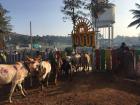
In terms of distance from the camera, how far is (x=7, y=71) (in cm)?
1219

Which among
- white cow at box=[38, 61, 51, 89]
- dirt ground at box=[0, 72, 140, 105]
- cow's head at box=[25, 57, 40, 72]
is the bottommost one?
dirt ground at box=[0, 72, 140, 105]

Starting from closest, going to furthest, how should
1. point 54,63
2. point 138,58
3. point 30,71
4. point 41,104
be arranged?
point 41,104, point 30,71, point 54,63, point 138,58

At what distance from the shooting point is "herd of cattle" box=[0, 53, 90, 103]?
1229 centimetres

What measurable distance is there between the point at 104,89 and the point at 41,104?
10.6 feet

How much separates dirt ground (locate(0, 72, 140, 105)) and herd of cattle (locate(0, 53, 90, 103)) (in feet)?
1.85

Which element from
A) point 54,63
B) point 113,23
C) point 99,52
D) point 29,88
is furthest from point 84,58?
point 113,23

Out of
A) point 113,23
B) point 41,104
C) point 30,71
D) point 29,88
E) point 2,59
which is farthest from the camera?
point 113,23

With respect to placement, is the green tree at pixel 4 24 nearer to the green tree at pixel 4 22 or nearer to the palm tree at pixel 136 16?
the green tree at pixel 4 22

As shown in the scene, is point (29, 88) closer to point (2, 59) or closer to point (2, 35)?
point (2, 59)

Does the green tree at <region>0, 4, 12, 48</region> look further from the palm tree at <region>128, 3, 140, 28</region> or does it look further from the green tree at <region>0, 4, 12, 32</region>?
the palm tree at <region>128, 3, 140, 28</region>

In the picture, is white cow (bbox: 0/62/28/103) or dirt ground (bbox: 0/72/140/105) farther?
white cow (bbox: 0/62/28/103)

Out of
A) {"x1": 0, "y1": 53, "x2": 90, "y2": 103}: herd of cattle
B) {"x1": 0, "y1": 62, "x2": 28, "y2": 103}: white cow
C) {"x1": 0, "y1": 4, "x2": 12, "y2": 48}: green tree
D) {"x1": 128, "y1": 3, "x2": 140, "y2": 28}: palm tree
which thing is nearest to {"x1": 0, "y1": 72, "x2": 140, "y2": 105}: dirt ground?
{"x1": 0, "y1": 53, "x2": 90, "y2": 103}: herd of cattle

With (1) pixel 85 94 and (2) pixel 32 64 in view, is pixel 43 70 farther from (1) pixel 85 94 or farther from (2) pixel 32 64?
(1) pixel 85 94

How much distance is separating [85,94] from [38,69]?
2.46 meters
